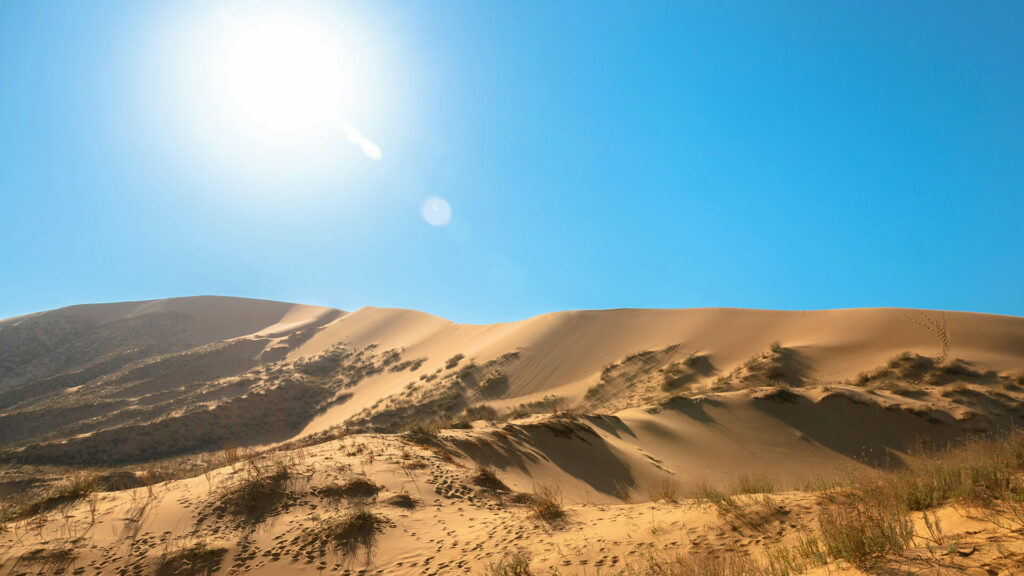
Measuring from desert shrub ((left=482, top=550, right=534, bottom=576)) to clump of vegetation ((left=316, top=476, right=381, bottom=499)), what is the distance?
2.99 metres

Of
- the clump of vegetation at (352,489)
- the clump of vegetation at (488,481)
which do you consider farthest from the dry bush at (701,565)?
the clump of vegetation at (352,489)

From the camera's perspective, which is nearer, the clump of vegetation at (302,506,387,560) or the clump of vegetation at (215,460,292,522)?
the clump of vegetation at (302,506,387,560)

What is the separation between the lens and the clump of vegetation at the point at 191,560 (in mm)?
4730

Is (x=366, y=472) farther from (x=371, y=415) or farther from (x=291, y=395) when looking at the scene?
(x=291, y=395)

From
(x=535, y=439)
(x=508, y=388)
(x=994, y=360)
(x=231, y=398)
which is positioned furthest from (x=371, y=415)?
(x=994, y=360)

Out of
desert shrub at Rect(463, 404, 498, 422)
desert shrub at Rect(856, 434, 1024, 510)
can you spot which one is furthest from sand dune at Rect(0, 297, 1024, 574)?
desert shrub at Rect(463, 404, 498, 422)

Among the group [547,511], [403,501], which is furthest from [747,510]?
[403,501]

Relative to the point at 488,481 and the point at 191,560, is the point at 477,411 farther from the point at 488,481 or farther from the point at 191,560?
the point at 191,560

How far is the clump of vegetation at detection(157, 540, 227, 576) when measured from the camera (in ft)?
15.5

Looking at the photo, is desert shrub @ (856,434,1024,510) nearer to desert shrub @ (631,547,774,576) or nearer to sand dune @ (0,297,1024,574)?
sand dune @ (0,297,1024,574)

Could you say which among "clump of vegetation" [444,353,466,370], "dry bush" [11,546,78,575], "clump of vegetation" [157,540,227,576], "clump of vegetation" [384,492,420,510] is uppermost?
"clump of vegetation" [444,353,466,370]

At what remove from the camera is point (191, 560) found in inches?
191

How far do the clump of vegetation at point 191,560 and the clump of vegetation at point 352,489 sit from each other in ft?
4.99

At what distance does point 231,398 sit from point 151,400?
570 cm
